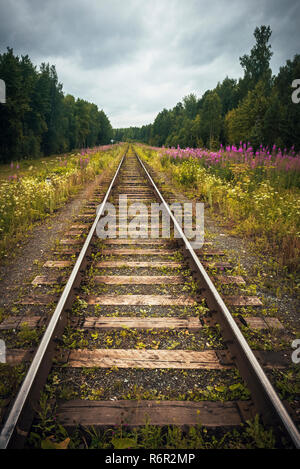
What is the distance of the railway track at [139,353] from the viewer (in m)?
1.50

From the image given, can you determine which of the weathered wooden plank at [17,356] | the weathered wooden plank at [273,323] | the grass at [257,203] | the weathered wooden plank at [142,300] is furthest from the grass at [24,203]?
the grass at [257,203]

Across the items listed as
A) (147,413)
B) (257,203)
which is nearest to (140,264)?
(147,413)

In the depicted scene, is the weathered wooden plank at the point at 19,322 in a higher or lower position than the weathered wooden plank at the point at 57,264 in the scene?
lower

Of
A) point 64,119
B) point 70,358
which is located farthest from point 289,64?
point 70,358

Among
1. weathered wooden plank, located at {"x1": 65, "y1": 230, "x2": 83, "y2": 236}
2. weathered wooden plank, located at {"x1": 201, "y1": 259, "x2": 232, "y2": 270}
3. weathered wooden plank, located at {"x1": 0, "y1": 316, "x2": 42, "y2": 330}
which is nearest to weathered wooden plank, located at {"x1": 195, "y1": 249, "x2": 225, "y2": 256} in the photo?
weathered wooden plank, located at {"x1": 201, "y1": 259, "x2": 232, "y2": 270}

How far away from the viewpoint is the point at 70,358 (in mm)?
1940

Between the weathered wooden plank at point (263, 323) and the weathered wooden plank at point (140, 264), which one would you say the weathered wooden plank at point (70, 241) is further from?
the weathered wooden plank at point (263, 323)

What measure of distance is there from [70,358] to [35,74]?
51866 mm

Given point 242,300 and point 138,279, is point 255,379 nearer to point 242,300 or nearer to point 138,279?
point 242,300

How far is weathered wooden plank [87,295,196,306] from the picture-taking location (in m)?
2.63

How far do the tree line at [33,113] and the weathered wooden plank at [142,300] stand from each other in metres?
35.0

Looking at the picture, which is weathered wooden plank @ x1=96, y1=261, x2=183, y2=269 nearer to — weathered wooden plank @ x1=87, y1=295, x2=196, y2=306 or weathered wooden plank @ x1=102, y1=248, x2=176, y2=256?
weathered wooden plank @ x1=102, y1=248, x2=176, y2=256

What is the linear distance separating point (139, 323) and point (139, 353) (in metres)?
0.36
